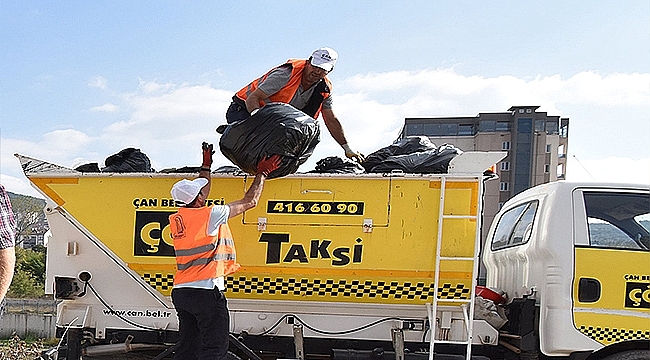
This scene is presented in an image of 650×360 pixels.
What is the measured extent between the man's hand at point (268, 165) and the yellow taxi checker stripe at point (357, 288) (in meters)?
0.79

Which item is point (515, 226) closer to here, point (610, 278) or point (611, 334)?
point (610, 278)

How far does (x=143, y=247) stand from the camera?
4.33 meters

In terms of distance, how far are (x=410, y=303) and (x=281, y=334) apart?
3.16 feet

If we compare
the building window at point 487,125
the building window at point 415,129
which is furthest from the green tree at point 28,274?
the building window at point 487,125

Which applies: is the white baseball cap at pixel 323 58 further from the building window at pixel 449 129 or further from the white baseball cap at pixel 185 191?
the building window at pixel 449 129

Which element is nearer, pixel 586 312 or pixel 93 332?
pixel 586 312


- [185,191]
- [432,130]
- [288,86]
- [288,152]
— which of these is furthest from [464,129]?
[185,191]

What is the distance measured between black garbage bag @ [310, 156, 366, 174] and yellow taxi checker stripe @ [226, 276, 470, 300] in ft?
2.63

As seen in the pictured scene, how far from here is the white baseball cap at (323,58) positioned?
15.1 ft

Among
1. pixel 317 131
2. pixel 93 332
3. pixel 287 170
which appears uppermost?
pixel 317 131

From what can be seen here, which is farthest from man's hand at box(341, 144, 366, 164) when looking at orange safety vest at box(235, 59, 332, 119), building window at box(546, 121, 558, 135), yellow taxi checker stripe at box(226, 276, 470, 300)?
building window at box(546, 121, 558, 135)

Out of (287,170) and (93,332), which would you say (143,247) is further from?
(287,170)

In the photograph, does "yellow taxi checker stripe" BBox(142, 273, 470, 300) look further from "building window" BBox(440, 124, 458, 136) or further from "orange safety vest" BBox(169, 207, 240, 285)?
"building window" BBox(440, 124, 458, 136)

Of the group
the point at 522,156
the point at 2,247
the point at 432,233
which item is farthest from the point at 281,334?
the point at 522,156
